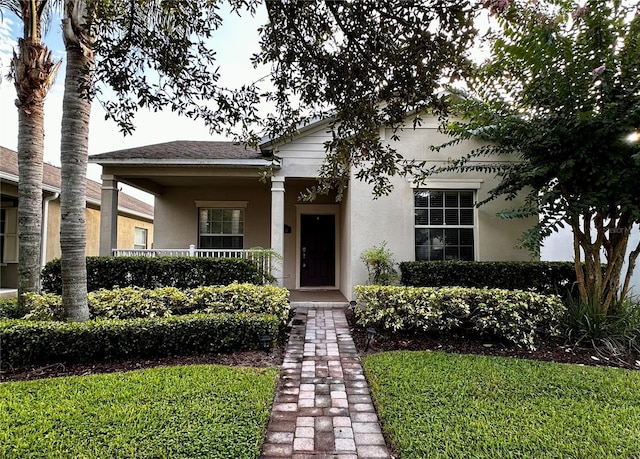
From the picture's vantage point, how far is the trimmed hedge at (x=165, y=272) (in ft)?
22.6

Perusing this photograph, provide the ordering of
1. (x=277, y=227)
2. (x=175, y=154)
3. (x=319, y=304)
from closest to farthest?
(x=319, y=304), (x=277, y=227), (x=175, y=154)

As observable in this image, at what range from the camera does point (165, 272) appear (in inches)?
276

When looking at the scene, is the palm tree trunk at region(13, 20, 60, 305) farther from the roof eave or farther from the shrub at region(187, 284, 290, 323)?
the shrub at region(187, 284, 290, 323)

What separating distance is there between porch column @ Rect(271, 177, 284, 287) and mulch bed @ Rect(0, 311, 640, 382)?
266 cm

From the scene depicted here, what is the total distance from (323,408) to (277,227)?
5274 millimetres

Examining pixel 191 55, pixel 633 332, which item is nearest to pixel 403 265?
pixel 633 332

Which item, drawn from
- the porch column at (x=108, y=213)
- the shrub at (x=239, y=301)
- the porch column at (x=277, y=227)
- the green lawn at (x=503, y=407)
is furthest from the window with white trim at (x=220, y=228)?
the green lawn at (x=503, y=407)

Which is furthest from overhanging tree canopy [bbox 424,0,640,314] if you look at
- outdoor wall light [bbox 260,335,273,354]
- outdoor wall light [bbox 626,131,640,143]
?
outdoor wall light [bbox 260,335,273,354]

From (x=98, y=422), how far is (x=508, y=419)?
3508 mm

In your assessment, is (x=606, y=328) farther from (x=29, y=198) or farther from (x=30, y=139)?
(x=30, y=139)

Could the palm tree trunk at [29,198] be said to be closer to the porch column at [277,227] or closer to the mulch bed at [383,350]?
the mulch bed at [383,350]

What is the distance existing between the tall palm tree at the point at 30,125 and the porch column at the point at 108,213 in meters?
2.45

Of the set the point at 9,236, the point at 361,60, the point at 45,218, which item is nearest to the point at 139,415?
the point at 361,60

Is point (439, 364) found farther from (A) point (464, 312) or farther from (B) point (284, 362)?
(B) point (284, 362)
